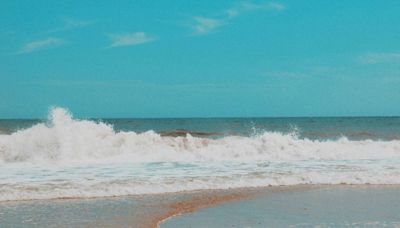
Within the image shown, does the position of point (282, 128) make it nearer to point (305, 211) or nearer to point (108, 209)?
point (305, 211)

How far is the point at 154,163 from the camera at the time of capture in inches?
642

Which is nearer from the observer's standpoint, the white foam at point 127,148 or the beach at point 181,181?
the beach at point 181,181

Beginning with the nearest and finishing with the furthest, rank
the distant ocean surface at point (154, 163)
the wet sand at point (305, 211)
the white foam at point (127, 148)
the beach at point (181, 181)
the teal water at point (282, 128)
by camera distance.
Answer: the wet sand at point (305, 211) < the beach at point (181, 181) < the distant ocean surface at point (154, 163) < the white foam at point (127, 148) < the teal water at point (282, 128)

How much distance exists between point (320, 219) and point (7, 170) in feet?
30.4

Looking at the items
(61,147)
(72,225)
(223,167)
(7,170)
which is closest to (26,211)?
(72,225)

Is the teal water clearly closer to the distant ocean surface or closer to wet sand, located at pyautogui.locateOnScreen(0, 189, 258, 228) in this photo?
the distant ocean surface

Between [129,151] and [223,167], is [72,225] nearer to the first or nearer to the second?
[223,167]

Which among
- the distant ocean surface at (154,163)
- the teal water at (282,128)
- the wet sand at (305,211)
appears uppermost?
the teal water at (282,128)

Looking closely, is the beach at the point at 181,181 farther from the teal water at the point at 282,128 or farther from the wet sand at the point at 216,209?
the teal water at the point at 282,128

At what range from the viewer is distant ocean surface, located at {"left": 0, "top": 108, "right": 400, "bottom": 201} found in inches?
461

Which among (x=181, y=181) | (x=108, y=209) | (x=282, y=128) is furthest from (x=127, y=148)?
(x=282, y=128)

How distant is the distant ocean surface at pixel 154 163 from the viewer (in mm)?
11711

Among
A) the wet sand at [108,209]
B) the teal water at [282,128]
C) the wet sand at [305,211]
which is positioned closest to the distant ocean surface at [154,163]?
the wet sand at [108,209]

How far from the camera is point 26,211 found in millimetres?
9094
